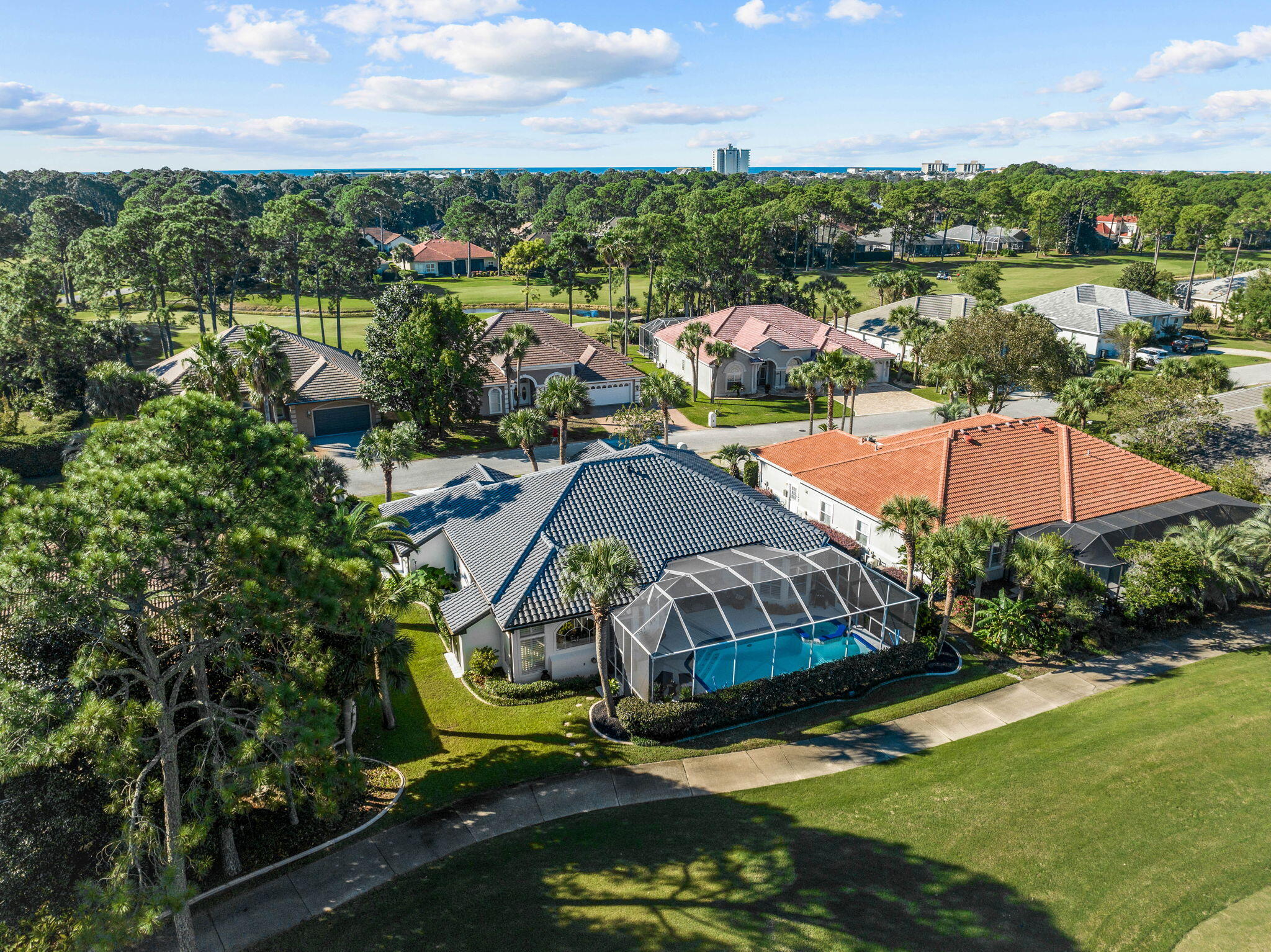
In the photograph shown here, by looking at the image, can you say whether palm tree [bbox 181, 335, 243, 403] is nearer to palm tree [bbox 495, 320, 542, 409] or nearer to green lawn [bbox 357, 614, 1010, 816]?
green lawn [bbox 357, 614, 1010, 816]

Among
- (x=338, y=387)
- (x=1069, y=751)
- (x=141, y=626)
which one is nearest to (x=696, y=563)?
(x=1069, y=751)

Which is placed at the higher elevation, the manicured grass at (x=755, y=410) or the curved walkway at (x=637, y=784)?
the manicured grass at (x=755, y=410)

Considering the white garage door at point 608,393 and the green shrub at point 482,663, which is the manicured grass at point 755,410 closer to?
the white garage door at point 608,393

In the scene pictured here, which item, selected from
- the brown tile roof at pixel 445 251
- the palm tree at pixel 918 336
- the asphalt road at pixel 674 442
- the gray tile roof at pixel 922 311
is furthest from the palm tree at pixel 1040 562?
the brown tile roof at pixel 445 251

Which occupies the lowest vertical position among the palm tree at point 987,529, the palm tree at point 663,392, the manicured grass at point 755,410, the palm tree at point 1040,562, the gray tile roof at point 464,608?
the gray tile roof at point 464,608

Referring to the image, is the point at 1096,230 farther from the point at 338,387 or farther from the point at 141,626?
the point at 141,626
